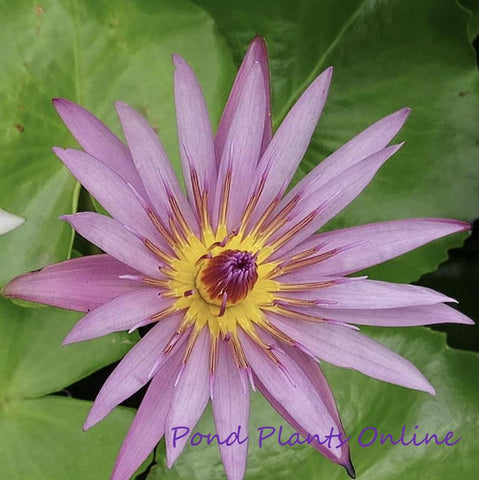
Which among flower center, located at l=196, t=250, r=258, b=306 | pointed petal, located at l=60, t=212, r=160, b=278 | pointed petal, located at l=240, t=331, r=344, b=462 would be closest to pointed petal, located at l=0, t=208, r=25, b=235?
pointed petal, located at l=60, t=212, r=160, b=278

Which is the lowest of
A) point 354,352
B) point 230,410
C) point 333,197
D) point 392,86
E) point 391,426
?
point 391,426

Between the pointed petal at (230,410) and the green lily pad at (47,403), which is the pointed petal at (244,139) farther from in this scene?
the green lily pad at (47,403)

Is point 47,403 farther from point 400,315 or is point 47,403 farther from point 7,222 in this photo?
point 400,315

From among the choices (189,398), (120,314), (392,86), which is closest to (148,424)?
(189,398)

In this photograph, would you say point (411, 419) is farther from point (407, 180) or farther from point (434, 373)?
point (407, 180)

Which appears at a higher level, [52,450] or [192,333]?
[192,333]

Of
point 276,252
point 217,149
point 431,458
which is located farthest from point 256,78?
point 431,458
